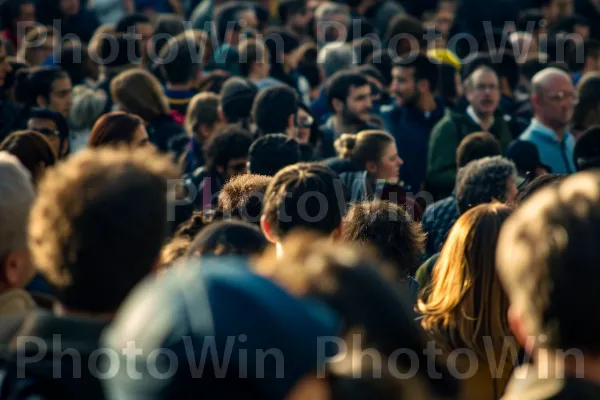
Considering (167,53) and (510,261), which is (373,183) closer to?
(167,53)

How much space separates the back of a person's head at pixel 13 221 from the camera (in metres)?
2.43

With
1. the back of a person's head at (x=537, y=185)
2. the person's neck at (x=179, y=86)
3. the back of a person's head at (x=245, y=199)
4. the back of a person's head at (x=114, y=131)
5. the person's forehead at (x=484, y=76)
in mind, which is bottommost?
the person's forehead at (x=484, y=76)

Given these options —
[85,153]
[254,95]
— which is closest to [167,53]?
[254,95]

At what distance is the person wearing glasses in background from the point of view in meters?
6.79

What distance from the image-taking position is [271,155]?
572 cm

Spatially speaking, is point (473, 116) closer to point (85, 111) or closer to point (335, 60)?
point (335, 60)

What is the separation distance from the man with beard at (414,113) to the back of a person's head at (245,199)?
370 cm

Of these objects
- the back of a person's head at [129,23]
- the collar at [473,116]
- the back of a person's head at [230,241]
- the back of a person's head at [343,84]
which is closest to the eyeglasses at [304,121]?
the back of a person's head at [343,84]

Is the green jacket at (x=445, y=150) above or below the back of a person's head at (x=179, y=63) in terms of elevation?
below

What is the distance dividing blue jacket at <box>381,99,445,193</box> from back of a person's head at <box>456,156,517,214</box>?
242cm

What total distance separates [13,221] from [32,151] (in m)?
2.65

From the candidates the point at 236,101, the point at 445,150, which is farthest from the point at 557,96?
the point at 236,101

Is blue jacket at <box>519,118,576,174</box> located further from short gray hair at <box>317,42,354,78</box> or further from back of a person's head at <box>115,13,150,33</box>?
back of a person's head at <box>115,13,150,33</box>

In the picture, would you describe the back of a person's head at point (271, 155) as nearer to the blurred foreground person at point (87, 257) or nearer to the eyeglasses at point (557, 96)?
the eyeglasses at point (557, 96)
